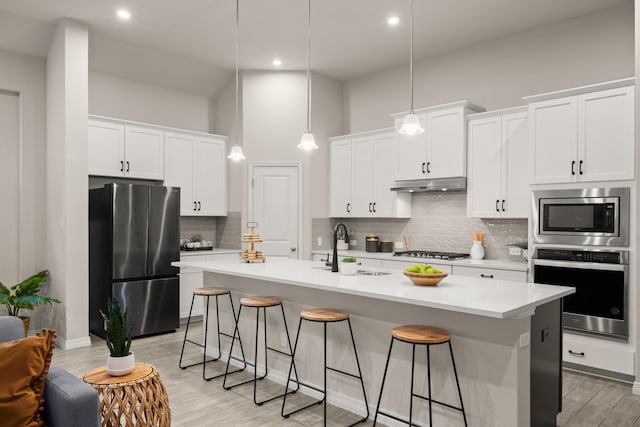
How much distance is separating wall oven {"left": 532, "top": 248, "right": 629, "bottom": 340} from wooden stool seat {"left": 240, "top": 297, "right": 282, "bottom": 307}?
249cm

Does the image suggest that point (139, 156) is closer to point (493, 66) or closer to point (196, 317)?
point (196, 317)

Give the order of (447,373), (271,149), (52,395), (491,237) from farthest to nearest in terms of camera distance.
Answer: (271,149), (491,237), (447,373), (52,395)

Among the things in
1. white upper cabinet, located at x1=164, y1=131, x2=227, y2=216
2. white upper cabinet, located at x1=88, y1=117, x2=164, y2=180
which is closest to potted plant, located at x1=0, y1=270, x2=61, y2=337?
white upper cabinet, located at x1=88, y1=117, x2=164, y2=180

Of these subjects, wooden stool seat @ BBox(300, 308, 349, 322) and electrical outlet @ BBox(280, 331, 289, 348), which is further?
electrical outlet @ BBox(280, 331, 289, 348)

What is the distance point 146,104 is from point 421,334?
5.27 metres

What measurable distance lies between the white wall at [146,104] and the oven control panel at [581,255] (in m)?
5.01

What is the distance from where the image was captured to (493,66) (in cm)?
548

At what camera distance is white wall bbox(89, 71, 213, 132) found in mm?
5977

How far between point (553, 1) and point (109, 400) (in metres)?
4.94

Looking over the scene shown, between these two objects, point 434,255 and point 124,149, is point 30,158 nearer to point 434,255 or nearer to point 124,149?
point 124,149

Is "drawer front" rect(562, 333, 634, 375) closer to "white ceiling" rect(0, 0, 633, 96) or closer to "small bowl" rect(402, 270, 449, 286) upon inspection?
"small bowl" rect(402, 270, 449, 286)

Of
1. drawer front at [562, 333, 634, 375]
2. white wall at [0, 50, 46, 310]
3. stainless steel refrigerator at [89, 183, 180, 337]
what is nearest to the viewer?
drawer front at [562, 333, 634, 375]

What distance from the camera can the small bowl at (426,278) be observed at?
3.02 m

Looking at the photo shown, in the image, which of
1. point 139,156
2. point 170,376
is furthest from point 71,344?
point 139,156
